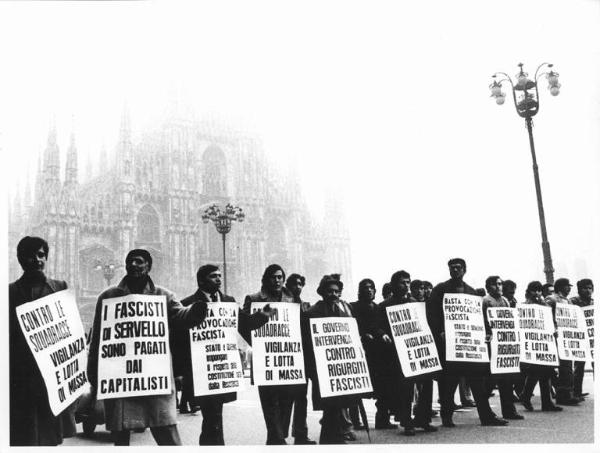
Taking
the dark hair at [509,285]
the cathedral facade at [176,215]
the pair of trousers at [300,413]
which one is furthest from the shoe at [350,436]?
the cathedral facade at [176,215]

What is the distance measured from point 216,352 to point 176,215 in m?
34.0

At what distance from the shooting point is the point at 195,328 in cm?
571

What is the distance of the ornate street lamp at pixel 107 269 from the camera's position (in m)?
32.2

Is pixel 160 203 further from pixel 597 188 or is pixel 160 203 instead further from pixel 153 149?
pixel 597 188

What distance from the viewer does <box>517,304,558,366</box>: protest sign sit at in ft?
26.2

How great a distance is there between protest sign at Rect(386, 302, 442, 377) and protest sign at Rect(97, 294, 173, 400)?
276 centimetres

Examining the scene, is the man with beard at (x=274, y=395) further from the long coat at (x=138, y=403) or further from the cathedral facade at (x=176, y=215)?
the cathedral facade at (x=176, y=215)

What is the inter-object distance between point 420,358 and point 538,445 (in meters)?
1.51

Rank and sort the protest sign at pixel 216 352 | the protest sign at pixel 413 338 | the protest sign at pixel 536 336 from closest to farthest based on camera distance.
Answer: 1. the protest sign at pixel 216 352
2. the protest sign at pixel 413 338
3. the protest sign at pixel 536 336

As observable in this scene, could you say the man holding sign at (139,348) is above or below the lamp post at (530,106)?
below

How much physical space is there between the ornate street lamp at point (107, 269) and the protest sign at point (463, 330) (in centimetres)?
2704

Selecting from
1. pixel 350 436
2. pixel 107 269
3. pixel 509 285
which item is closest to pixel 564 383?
pixel 509 285

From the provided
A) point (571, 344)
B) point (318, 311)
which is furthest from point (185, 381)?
point (571, 344)

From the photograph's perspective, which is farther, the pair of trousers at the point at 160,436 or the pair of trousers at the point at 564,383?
the pair of trousers at the point at 564,383
